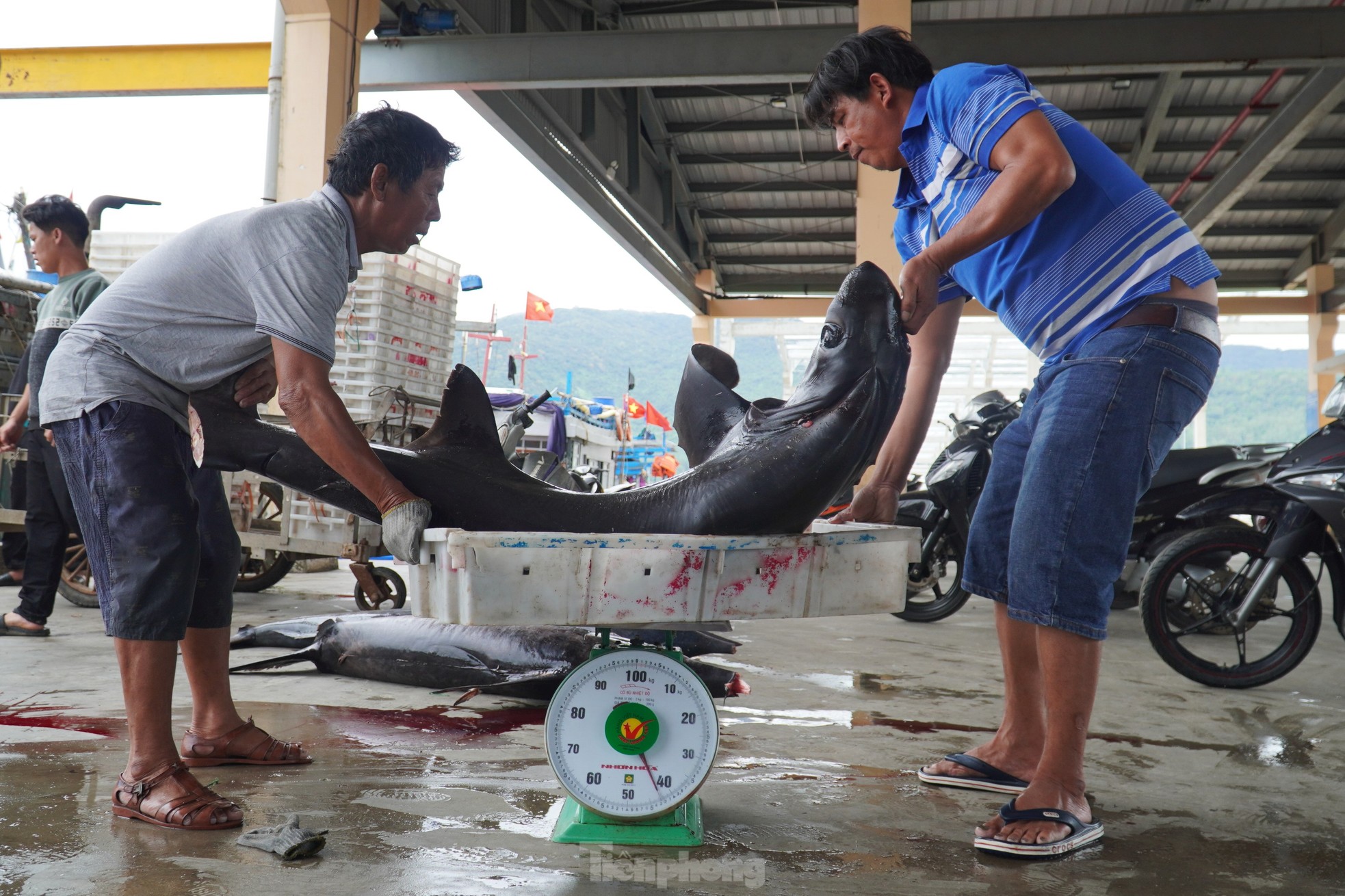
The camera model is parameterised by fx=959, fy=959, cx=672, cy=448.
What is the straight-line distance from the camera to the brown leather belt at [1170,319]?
2.01m

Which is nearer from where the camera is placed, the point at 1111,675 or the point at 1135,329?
the point at 1135,329

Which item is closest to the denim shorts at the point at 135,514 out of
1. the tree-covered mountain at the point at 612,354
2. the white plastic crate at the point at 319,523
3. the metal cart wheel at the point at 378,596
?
the white plastic crate at the point at 319,523

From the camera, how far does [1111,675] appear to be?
161 inches

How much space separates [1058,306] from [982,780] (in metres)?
1.14

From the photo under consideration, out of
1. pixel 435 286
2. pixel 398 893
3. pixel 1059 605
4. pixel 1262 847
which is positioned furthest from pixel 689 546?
pixel 435 286

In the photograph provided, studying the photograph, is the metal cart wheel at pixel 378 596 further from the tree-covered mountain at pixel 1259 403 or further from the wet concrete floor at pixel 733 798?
the tree-covered mountain at pixel 1259 403

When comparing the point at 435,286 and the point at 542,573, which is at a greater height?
the point at 435,286

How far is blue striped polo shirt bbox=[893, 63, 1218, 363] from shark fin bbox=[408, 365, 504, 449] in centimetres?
114

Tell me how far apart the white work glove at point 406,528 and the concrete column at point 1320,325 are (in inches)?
799

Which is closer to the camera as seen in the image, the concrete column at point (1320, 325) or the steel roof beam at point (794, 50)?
the steel roof beam at point (794, 50)

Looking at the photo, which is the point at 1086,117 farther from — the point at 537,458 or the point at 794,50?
the point at 537,458

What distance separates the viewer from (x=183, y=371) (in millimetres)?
2070

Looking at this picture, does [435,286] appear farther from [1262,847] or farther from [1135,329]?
[1262,847]

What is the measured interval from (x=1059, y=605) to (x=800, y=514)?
61 centimetres
